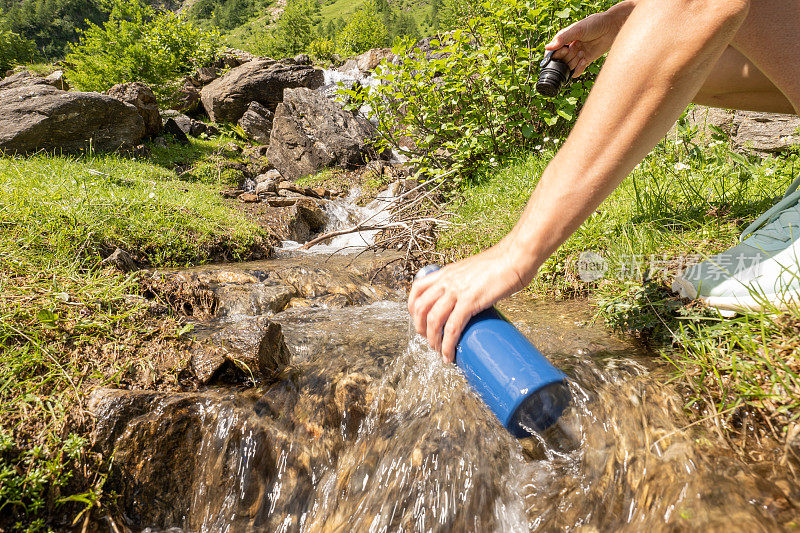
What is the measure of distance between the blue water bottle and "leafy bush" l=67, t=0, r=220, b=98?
16.7 metres

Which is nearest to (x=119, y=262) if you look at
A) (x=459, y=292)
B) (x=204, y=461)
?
(x=204, y=461)

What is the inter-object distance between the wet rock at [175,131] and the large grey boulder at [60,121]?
2894 mm

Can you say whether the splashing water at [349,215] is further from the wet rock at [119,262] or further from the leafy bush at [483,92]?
the wet rock at [119,262]

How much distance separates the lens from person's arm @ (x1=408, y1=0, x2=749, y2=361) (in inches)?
35.4

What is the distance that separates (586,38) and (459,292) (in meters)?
2.11

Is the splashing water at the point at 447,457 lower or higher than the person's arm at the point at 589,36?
lower

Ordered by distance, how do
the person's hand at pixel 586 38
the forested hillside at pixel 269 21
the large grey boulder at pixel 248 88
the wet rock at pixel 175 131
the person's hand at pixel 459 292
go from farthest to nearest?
the forested hillside at pixel 269 21, the large grey boulder at pixel 248 88, the wet rock at pixel 175 131, the person's hand at pixel 586 38, the person's hand at pixel 459 292

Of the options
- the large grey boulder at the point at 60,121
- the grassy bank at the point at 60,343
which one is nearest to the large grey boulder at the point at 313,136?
the large grey boulder at the point at 60,121

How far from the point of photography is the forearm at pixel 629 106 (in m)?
0.90

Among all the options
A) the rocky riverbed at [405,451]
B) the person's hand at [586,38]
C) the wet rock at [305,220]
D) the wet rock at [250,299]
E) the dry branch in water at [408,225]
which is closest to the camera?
the rocky riverbed at [405,451]

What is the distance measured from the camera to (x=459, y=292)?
1.04 meters

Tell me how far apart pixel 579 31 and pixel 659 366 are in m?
1.91

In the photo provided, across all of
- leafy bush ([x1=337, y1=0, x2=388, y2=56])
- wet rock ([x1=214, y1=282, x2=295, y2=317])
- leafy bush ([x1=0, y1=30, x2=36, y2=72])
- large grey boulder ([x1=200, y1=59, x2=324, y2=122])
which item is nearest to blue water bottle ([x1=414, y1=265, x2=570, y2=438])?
wet rock ([x1=214, y1=282, x2=295, y2=317])

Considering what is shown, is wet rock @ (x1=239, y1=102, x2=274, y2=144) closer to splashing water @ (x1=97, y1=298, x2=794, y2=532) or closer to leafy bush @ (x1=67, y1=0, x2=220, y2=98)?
leafy bush @ (x1=67, y1=0, x2=220, y2=98)
